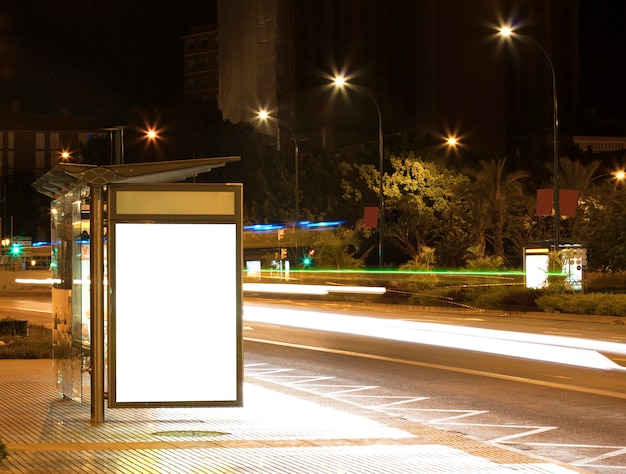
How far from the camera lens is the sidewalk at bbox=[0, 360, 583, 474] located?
323 inches

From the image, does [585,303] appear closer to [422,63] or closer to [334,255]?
[334,255]

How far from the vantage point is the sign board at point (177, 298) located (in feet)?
32.6

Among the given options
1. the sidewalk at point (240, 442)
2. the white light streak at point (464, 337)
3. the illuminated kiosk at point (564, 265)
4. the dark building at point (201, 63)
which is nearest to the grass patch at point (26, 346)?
the sidewalk at point (240, 442)

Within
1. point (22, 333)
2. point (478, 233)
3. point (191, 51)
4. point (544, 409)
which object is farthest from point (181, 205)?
point (191, 51)

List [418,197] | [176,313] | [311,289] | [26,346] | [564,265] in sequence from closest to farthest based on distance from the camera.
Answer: [176,313] < [26,346] < [564,265] < [311,289] < [418,197]

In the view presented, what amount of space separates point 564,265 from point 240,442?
2725cm

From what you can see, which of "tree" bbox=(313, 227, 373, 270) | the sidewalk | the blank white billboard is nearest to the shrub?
"tree" bbox=(313, 227, 373, 270)

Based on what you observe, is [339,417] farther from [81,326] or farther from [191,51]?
[191,51]

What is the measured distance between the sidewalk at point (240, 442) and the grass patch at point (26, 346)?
582 cm

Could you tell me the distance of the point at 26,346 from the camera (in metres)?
18.7

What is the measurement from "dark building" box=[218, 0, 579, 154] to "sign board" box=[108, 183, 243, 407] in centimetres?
5778

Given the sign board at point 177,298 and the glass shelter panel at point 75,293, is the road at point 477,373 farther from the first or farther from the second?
the glass shelter panel at point 75,293

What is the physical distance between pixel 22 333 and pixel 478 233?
104 ft

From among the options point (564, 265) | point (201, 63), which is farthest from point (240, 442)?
point (201, 63)
